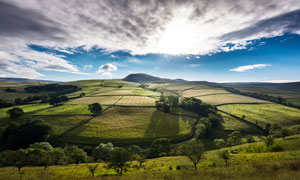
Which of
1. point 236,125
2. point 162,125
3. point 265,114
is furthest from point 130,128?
point 265,114

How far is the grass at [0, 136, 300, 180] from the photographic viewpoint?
10825mm

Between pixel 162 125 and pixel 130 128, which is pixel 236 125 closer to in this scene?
pixel 162 125

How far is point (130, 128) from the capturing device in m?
68.0

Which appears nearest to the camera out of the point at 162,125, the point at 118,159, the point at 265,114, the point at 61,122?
the point at 118,159

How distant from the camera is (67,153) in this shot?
145 feet

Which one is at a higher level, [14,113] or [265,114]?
[14,113]

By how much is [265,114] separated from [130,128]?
10055 centimetres

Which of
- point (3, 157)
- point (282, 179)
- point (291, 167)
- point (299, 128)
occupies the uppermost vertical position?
point (282, 179)

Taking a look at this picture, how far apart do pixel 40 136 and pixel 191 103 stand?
106 metres

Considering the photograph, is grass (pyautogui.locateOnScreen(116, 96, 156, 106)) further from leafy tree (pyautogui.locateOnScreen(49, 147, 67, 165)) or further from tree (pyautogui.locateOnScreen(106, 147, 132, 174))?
tree (pyautogui.locateOnScreen(106, 147, 132, 174))

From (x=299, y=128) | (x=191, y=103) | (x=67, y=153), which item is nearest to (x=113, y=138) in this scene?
(x=67, y=153)

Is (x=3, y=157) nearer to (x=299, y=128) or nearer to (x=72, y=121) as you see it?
(x=72, y=121)

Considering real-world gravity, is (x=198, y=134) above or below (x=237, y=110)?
below

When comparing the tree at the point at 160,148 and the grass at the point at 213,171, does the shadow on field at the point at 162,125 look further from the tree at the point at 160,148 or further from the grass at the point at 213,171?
the grass at the point at 213,171
